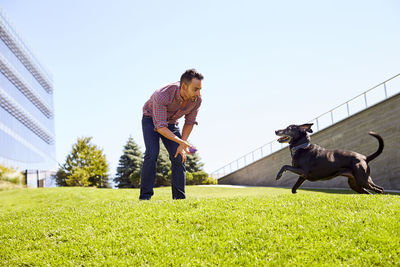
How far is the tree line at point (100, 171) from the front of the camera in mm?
29844

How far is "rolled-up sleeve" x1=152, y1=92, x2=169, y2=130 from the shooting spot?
5.26 m

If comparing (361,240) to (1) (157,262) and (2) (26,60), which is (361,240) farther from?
(2) (26,60)

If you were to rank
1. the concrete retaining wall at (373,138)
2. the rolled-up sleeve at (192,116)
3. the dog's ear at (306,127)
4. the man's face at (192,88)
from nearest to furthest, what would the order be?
1. the man's face at (192,88)
2. the rolled-up sleeve at (192,116)
3. the dog's ear at (306,127)
4. the concrete retaining wall at (373,138)

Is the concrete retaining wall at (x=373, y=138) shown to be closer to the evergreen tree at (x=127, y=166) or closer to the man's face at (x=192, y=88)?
the man's face at (x=192, y=88)

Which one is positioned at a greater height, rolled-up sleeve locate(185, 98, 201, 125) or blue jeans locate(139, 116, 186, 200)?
rolled-up sleeve locate(185, 98, 201, 125)

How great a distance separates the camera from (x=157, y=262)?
328cm

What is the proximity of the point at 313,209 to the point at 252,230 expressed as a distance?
114 cm

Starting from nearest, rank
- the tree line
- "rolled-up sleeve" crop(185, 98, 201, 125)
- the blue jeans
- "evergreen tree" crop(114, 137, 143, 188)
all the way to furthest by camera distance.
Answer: the blue jeans → "rolled-up sleeve" crop(185, 98, 201, 125) → the tree line → "evergreen tree" crop(114, 137, 143, 188)

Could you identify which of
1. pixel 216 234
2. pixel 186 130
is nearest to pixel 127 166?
pixel 186 130

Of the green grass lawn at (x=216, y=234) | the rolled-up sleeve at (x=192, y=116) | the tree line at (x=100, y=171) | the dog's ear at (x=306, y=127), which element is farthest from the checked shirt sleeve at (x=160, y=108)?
the tree line at (x=100, y=171)

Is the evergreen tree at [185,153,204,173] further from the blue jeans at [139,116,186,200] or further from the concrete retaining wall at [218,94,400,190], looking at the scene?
the blue jeans at [139,116,186,200]

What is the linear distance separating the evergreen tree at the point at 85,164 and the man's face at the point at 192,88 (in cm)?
2619

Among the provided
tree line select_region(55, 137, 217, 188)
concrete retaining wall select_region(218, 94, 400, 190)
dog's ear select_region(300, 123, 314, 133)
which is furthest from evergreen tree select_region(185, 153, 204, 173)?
dog's ear select_region(300, 123, 314, 133)

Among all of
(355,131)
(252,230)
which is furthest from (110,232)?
(355,131)
